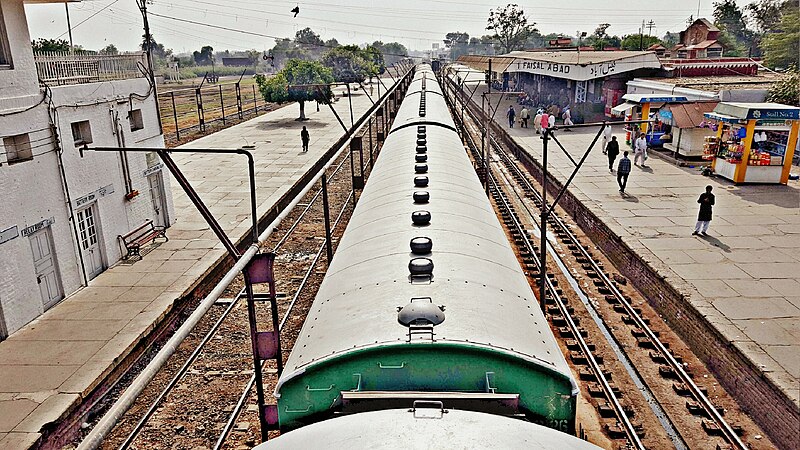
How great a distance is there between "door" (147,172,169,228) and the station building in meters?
0.41

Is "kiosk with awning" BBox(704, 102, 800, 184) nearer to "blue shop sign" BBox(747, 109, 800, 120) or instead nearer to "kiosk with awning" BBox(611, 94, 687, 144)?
"blue shop sign" BBox(747, 109, 800, 120)

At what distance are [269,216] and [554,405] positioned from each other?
14.5 metres

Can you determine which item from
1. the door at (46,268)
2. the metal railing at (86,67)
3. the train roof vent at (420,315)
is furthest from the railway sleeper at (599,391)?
the metal railing at (86,67)

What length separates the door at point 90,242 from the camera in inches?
481

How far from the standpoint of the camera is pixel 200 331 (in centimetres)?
1038

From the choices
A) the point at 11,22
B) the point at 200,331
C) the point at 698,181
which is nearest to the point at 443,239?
the point at 200,331

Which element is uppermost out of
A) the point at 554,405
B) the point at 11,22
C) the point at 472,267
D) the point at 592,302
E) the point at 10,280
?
the point at 11,22

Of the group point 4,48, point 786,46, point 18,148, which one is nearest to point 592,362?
point 18,148

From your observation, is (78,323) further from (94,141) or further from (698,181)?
(698,181)

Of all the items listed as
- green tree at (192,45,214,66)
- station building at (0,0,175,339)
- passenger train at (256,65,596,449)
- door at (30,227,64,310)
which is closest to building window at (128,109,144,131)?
station building at (0,0,175,339)

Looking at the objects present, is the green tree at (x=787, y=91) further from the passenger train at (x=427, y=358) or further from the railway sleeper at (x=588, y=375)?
the passenger train at (x=427, y=358)

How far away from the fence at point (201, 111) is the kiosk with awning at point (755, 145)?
20535 millimetres

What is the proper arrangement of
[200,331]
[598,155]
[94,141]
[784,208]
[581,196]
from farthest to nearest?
[598,155] < [581,196] < [784,208] < [94,141] < [200,331]

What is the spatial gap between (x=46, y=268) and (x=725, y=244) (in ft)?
45.4
